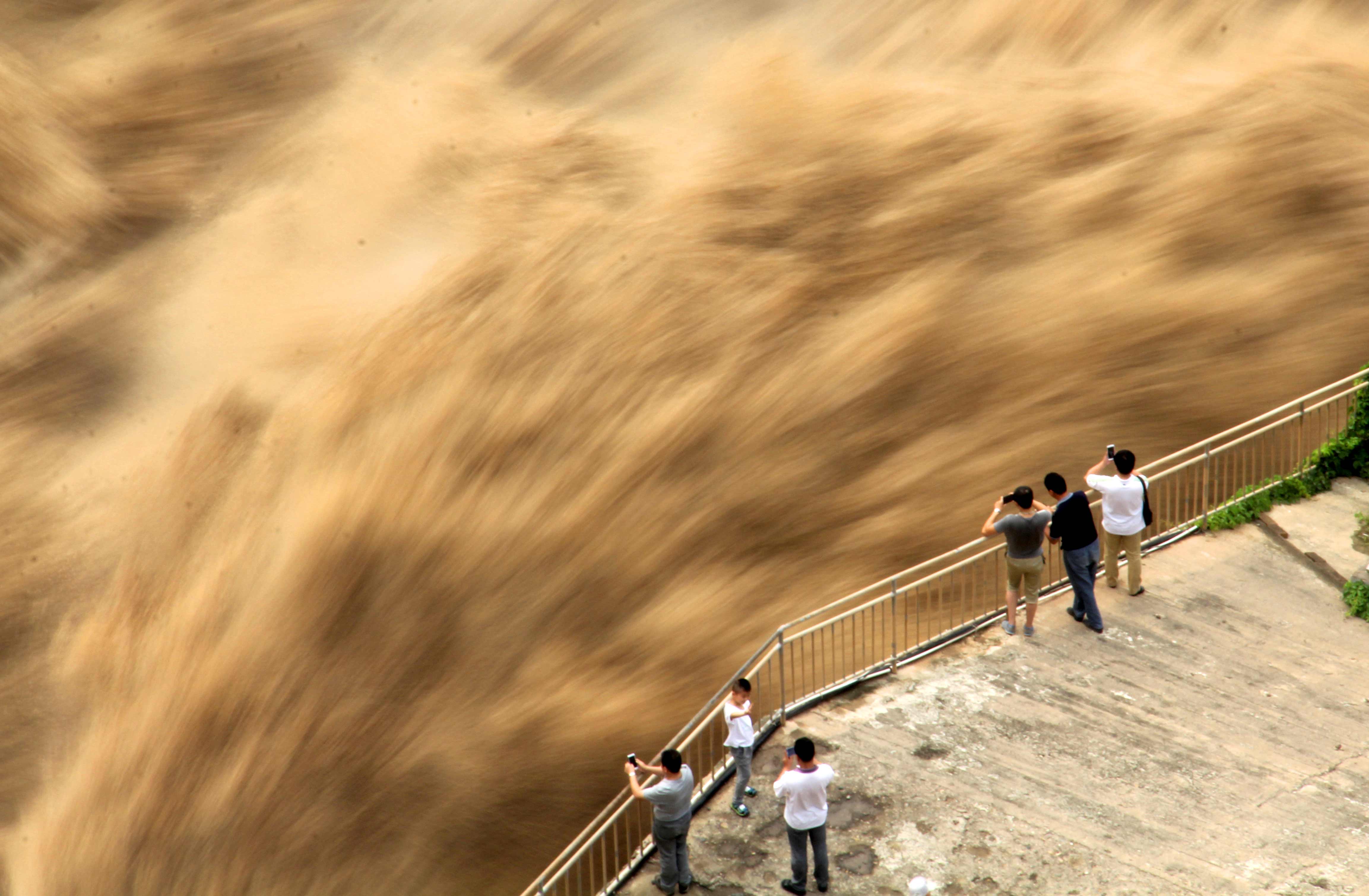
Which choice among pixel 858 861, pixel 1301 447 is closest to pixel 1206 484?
pixel 1301 447

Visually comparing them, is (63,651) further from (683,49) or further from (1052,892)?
(1052,892)

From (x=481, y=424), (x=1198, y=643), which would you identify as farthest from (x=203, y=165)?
(x=1198, y=643)

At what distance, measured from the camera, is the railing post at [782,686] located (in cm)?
1156

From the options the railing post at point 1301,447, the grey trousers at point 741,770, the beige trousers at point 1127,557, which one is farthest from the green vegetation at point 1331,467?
the grey trousers at point 741,770

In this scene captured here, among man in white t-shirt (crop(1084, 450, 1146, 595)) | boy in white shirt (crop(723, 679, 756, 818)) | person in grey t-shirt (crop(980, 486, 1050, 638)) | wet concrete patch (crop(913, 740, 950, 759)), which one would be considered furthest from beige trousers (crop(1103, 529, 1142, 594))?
boy in white shirt (crop(723, 679, 756, 818))

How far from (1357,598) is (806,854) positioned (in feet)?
22.1

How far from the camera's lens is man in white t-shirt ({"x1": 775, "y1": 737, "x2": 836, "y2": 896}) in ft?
31.4

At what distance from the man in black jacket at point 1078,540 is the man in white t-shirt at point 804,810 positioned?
3.51m

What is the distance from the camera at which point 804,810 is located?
31.6 ft

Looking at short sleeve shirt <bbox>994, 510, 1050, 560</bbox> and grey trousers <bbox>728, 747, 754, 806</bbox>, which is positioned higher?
short sleeve shirt <bbox>994, 510, 1050, 560</bbox>

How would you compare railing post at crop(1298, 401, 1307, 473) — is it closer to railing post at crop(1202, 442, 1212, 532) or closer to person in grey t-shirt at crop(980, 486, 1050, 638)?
railing post at crop(1202, 442, 1212, 532)

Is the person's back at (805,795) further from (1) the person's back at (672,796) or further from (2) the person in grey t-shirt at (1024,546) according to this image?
(2) the person in grey t-shirt at (1024,546)

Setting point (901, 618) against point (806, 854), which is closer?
point (806, 854)

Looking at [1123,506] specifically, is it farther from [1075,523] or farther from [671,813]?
[671,813]
